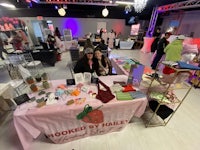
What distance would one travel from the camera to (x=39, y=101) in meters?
1.35

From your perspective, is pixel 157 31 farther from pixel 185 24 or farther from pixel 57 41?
pixel 57 41

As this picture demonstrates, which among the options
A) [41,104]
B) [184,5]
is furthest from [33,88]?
[184,5]

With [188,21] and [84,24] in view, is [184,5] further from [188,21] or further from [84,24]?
[84,24]

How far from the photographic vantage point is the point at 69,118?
138cm

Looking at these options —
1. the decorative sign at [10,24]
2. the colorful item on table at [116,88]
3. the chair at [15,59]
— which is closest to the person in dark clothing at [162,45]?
the colorful item on table at [116,88]

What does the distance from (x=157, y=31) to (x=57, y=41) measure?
20.6 ft

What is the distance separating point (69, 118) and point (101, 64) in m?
1.31

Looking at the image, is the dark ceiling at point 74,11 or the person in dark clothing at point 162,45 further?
the dark ceiling at point 74,11

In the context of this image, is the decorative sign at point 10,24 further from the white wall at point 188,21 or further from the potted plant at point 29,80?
the white wall at point 188,21

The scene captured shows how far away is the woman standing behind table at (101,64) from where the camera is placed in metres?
2.22

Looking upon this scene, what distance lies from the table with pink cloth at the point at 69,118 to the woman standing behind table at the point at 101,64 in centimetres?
65

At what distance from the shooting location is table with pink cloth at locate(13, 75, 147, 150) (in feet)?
4.12

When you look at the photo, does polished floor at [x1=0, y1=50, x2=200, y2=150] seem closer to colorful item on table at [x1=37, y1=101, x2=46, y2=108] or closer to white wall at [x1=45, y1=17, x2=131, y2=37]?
colorful item on table at [x1=37, y1=101, x2=46, y2=108]

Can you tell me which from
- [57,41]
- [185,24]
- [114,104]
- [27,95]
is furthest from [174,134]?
[185,24]
